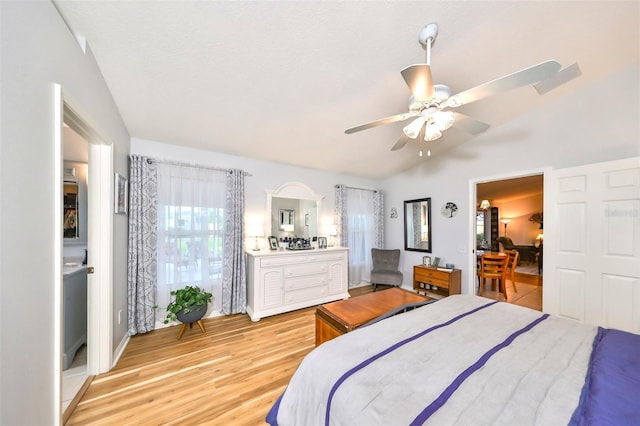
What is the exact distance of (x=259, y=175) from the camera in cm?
337

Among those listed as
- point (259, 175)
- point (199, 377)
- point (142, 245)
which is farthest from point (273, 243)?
point (199, 377)

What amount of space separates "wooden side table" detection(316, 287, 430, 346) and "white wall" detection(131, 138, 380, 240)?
1.78m

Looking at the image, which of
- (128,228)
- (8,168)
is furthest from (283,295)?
(8,168)

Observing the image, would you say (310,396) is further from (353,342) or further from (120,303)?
(120,303)

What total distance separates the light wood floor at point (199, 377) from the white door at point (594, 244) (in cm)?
294

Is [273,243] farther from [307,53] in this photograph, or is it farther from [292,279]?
[307,53]

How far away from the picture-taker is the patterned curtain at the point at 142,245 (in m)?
→ 2.41

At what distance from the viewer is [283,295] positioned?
307 cm

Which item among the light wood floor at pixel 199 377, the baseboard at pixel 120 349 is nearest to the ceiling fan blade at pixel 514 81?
the light wood floor at pixel 199 377

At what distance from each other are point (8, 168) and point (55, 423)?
1.32 metres

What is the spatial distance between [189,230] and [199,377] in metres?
1.65

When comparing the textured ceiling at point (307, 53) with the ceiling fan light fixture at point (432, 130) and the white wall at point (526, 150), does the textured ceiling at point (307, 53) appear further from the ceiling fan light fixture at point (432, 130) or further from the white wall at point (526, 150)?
the ceiling fan light fixture at point (432, 130)

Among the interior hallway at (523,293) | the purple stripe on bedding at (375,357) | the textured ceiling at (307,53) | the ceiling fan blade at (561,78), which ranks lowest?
the interior hallway at (523,293)

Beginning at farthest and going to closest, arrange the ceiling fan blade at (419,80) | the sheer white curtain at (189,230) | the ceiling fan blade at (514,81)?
the sheer white curtain at (189,230)
the ceiling fan blade at (419,80)
the ceiling fan blade at (514,81)
